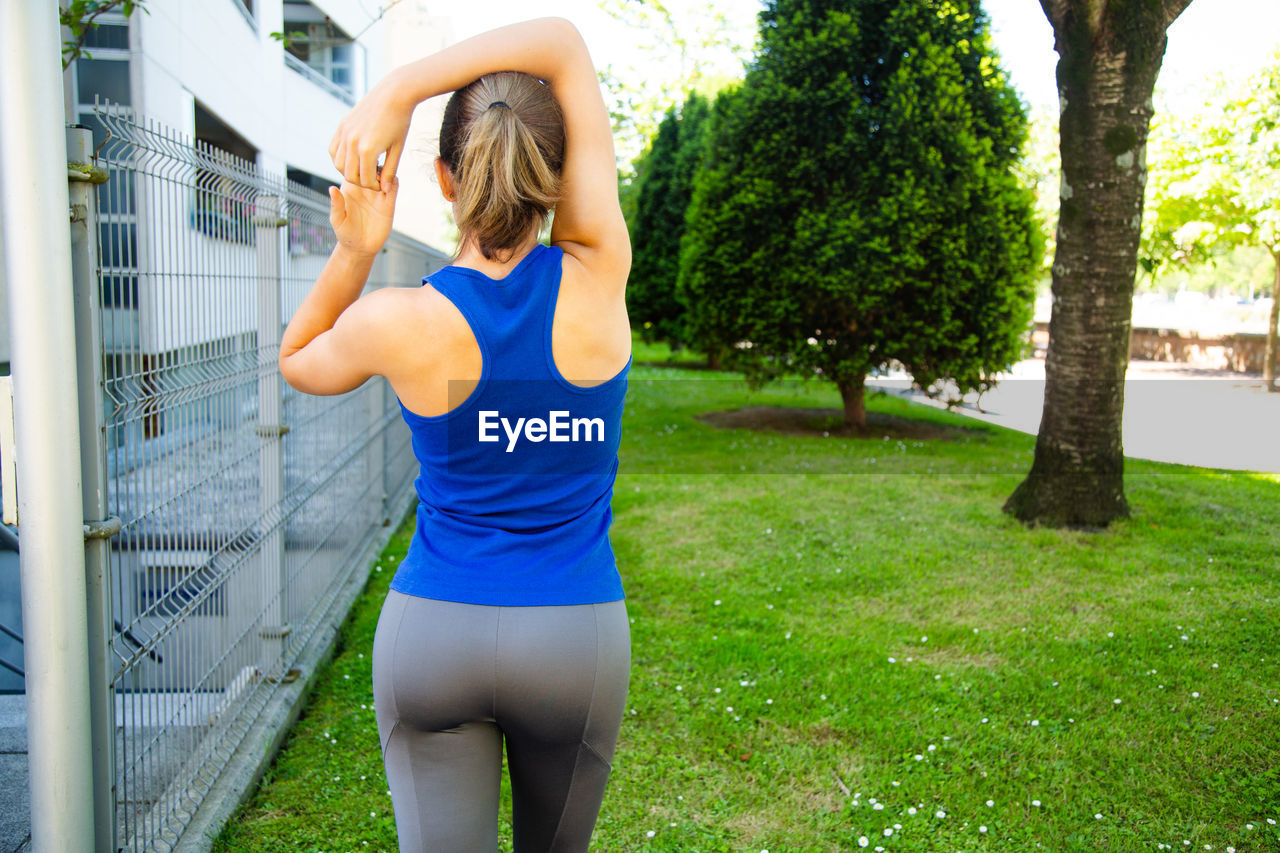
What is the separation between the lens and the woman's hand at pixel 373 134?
1485 millimetres

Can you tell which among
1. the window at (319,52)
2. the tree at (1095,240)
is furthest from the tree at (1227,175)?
the window at (319,52)

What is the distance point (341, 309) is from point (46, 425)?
739 millimetres

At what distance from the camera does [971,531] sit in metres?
6.59

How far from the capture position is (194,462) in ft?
9.89

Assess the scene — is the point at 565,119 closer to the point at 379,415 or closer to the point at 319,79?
the point at 379,415

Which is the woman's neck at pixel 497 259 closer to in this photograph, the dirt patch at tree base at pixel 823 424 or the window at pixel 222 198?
the window at pixel 222 198

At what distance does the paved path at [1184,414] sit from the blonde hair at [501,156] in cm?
979

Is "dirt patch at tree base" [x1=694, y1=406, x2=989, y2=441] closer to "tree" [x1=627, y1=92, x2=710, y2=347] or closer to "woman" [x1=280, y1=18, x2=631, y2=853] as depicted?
"tree" [x1=627, y1=92, x2=710, y2=347]

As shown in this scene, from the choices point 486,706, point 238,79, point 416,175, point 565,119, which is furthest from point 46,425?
point 416,175

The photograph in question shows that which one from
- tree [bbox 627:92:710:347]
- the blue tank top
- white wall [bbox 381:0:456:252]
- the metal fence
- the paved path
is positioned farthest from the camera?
white wall [bbox 381:0:456:252]

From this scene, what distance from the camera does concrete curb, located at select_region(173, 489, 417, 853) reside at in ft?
9.77

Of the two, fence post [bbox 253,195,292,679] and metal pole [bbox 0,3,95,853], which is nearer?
metal pole [bbox 0,3,95,853]

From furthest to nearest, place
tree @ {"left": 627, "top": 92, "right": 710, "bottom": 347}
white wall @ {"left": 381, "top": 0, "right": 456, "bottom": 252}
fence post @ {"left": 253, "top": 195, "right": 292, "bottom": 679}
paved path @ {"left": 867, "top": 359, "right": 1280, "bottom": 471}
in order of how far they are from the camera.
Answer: white wall @ {"left": 381, "top": 0, "right": 456, "bottom": 252} < tree @ {"left": 627, "top": 92, "right": 710, "bottom": 347} < paved path @ {"left": 867, "top": 359, "right": 1280, "bottom": 471} < fence post @ {"left": 253, "top": 195, "right": 292, "bottom": 679}

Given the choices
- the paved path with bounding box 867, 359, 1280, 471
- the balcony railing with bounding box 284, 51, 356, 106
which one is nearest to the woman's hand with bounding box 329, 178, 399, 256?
the paved path with bounding box 867, 359, 1280, 471
